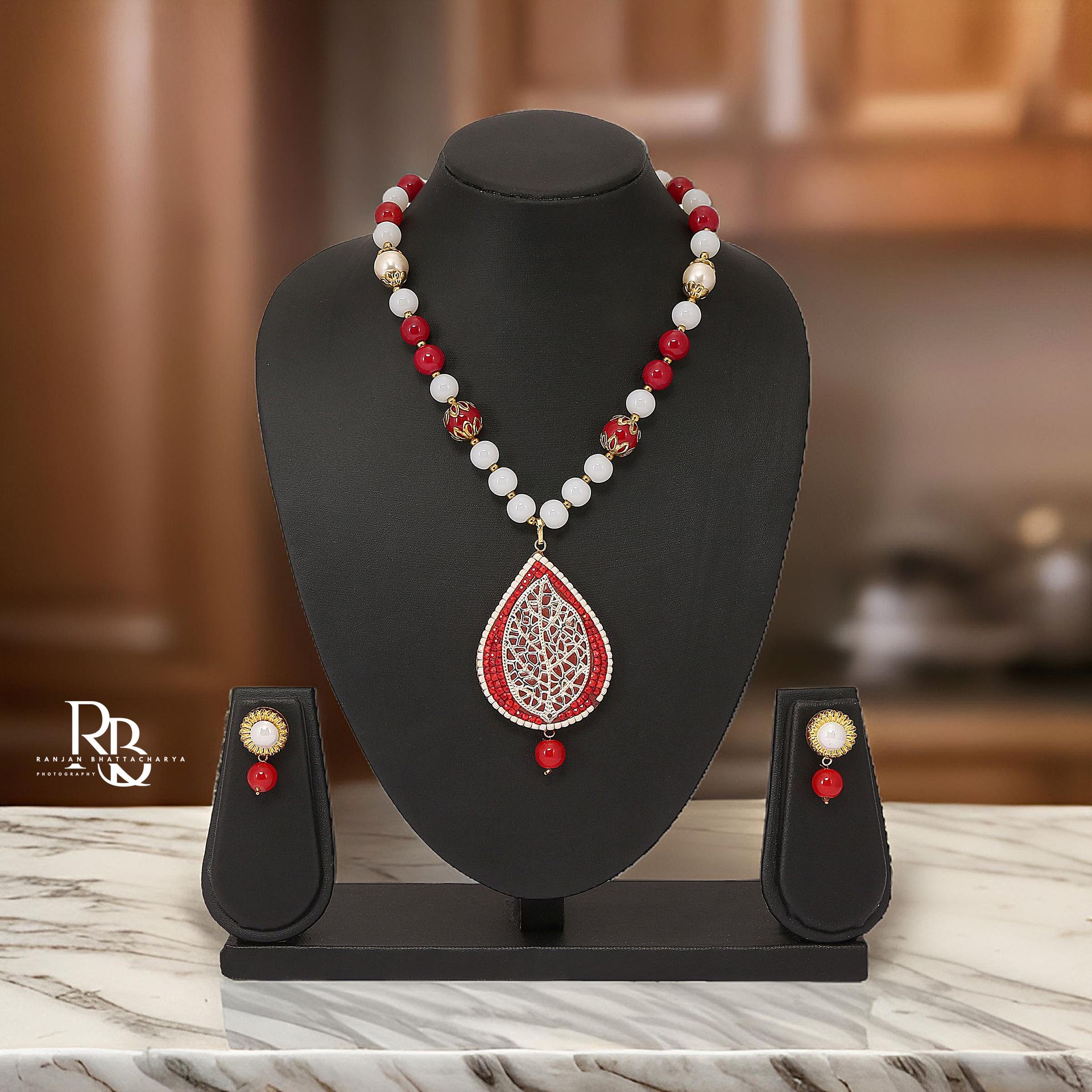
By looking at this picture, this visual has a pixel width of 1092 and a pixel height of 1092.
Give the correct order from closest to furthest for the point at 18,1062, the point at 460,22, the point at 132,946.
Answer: the point at 18,1062, the point at 132,946, the point at 460,22

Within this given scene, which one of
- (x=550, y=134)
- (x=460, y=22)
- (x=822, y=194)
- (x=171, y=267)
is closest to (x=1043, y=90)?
(x=822, y=194)

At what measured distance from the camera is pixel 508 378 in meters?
0.82

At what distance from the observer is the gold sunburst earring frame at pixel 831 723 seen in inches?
33.0

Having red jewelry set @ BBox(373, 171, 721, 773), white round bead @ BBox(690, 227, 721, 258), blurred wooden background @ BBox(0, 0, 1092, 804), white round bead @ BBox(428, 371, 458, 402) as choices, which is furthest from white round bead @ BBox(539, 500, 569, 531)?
blurred wooden background @ BBox(0, 0, 1092, 804)

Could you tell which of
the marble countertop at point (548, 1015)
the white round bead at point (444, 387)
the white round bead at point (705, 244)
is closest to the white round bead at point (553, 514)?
the white round bead at point (444, 387)

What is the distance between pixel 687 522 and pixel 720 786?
2.29 ft

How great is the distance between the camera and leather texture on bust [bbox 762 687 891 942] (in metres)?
0.84

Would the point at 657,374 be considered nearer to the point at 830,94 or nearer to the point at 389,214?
the point at 389,214

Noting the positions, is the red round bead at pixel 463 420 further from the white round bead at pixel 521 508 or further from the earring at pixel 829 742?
the earring at pixel 829 742

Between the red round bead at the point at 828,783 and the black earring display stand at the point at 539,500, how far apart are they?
9 centimetres

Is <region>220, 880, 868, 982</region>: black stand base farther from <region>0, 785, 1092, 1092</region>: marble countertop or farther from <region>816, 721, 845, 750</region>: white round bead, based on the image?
<region>816, 721, 845, 750</region>: white round bead

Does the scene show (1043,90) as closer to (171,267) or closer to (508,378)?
(508,378)

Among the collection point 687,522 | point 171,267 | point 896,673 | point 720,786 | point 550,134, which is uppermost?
point 550,134

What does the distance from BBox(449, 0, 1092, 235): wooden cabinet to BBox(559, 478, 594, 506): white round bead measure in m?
0.67
